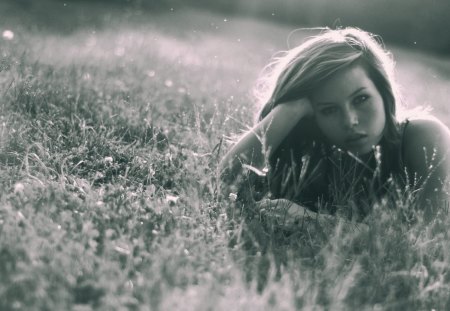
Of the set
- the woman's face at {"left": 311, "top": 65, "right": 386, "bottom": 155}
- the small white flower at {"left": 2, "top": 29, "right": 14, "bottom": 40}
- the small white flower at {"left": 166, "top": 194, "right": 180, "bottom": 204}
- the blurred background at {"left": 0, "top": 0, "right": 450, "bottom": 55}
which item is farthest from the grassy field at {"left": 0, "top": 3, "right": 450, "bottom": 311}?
the blurred background at {"left": 0, "top": 0, "right": 450, "bottom": 55}

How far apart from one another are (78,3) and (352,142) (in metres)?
10.6

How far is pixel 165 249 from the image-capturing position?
223 centimetres

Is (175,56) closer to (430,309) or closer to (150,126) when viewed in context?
(150,126)

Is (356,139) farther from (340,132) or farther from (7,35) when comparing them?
(7,35)

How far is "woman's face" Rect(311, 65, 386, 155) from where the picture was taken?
342cm

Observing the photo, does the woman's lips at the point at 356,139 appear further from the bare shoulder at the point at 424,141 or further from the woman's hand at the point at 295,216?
the woman's hand at the point at 295,216

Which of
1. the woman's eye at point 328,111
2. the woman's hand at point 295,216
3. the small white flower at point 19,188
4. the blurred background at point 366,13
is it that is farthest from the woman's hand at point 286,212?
the blurred background at point 366,13

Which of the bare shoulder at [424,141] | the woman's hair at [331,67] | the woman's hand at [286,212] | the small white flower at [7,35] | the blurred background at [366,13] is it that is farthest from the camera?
the blurred background at [366,13]

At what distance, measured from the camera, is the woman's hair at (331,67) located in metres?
3.59

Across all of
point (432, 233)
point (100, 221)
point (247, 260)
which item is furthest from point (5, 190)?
point (432, 233)

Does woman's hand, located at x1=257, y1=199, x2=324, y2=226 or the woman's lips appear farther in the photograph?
the woman's lips

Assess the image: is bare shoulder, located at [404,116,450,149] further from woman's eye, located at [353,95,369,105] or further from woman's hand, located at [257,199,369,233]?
woman's hand, located at [257,199,369,233]

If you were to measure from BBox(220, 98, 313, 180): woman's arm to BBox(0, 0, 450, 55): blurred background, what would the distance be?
30.3ft

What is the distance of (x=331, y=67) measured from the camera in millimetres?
3551
